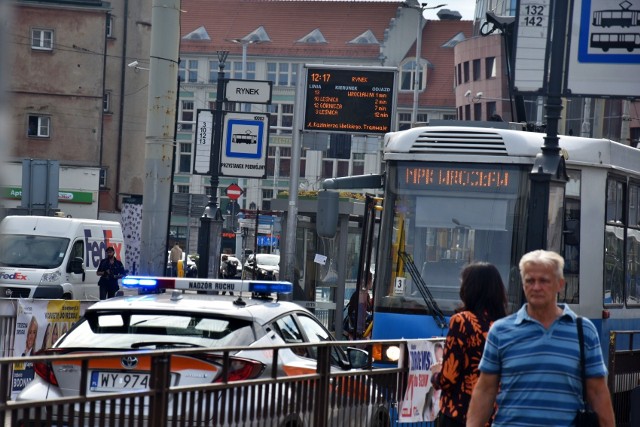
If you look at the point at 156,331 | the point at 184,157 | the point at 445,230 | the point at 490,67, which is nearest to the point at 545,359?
the point at 156,331

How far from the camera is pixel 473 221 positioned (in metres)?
13.2

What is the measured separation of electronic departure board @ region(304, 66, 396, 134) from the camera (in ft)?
82.5

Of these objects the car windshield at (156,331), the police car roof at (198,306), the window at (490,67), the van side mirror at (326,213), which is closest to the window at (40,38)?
the window at (490,67)

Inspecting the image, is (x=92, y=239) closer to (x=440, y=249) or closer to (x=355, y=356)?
(x=440, y=249)

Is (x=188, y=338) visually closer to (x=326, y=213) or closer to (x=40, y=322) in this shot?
(x=326, y=213)

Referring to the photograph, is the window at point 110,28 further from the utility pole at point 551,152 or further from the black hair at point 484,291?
the black hair at point 484,291

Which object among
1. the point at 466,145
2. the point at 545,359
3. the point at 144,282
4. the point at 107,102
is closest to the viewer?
the point at 545,359

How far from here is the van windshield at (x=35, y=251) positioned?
28.0m

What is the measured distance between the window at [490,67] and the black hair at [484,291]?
73864mm

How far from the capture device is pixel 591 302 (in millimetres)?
14148

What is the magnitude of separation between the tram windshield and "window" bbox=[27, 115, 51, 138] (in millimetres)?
46538

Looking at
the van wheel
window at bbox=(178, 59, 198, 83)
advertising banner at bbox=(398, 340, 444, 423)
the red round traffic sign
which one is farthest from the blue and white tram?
window at bbox=(178, 59, 198, 83)

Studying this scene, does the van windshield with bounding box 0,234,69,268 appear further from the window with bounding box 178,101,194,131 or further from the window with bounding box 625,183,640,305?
the window with bounding box 178,101,194,131

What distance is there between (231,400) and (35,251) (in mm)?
22557
